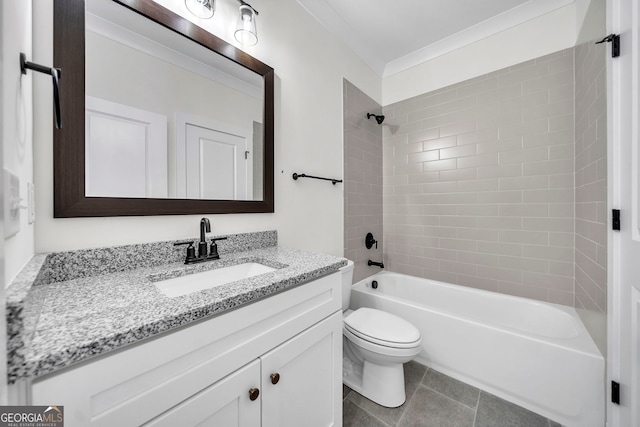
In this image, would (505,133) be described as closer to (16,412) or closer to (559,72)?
(559,72)

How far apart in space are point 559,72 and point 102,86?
269 centimetres

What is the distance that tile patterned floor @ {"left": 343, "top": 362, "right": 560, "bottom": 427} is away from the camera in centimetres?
133

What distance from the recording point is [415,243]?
2.42 m

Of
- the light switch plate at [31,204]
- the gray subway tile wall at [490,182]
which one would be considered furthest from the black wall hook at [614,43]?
the light switch plate at [31,204]

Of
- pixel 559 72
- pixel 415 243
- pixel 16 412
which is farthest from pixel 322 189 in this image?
pixel 559 72

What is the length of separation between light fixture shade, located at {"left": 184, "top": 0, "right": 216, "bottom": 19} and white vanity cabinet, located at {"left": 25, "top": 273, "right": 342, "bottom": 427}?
1.35 meters

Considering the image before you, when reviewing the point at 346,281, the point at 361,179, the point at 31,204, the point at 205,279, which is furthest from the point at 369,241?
the point at 31,204

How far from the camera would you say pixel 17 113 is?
0.63 m

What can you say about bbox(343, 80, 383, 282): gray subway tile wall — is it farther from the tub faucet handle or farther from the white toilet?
the white toilet

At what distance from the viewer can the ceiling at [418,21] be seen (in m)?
1.75

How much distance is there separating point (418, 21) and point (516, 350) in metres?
2.37

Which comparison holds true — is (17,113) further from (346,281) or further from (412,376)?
(412,376)

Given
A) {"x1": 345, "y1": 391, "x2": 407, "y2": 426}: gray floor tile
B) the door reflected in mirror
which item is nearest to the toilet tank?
{"x1": 345, "y1": 391, "x2": 407, "y2": 426}: gray floor tile

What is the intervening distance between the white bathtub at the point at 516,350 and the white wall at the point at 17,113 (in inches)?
72.4
